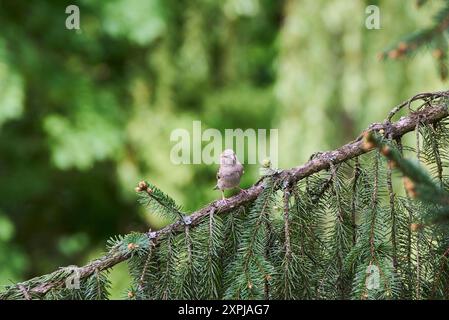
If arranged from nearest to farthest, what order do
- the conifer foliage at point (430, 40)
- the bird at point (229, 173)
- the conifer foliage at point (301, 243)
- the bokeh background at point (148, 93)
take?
the conifer foliage at point (430, 40)
the conifer foliage at point (301, 243)
the bird at point (229, 173)
the bokeh background at point (148, 93)

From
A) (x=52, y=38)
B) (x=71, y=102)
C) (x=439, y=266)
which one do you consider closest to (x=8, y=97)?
(x=71, y=102)

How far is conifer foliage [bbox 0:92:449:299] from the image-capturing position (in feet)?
4.93

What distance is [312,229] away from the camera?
1651 millimetres

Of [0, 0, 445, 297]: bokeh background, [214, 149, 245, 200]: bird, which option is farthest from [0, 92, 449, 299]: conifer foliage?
[0, 0, 445, 297]: bokeh background

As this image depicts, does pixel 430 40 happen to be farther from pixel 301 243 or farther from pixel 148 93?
pixel 148 93

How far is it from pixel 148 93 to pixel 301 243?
4.81 metres

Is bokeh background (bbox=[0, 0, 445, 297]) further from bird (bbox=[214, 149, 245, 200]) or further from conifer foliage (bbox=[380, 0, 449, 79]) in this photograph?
conifer foliage (bbox=[380, 0, 449, 79])

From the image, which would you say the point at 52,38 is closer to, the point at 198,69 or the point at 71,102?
the point at 71,102

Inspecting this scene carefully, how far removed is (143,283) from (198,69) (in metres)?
4.67

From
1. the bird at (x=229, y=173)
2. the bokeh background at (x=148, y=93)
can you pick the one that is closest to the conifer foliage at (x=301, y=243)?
the bird at (x=229, y=173)

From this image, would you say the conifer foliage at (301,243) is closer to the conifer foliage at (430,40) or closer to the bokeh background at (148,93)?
the conifer foliage at (430,40)

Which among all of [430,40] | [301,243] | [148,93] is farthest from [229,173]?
[148,93]

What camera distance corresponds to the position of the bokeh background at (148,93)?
5.00m

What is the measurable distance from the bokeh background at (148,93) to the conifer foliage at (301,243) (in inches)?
123
